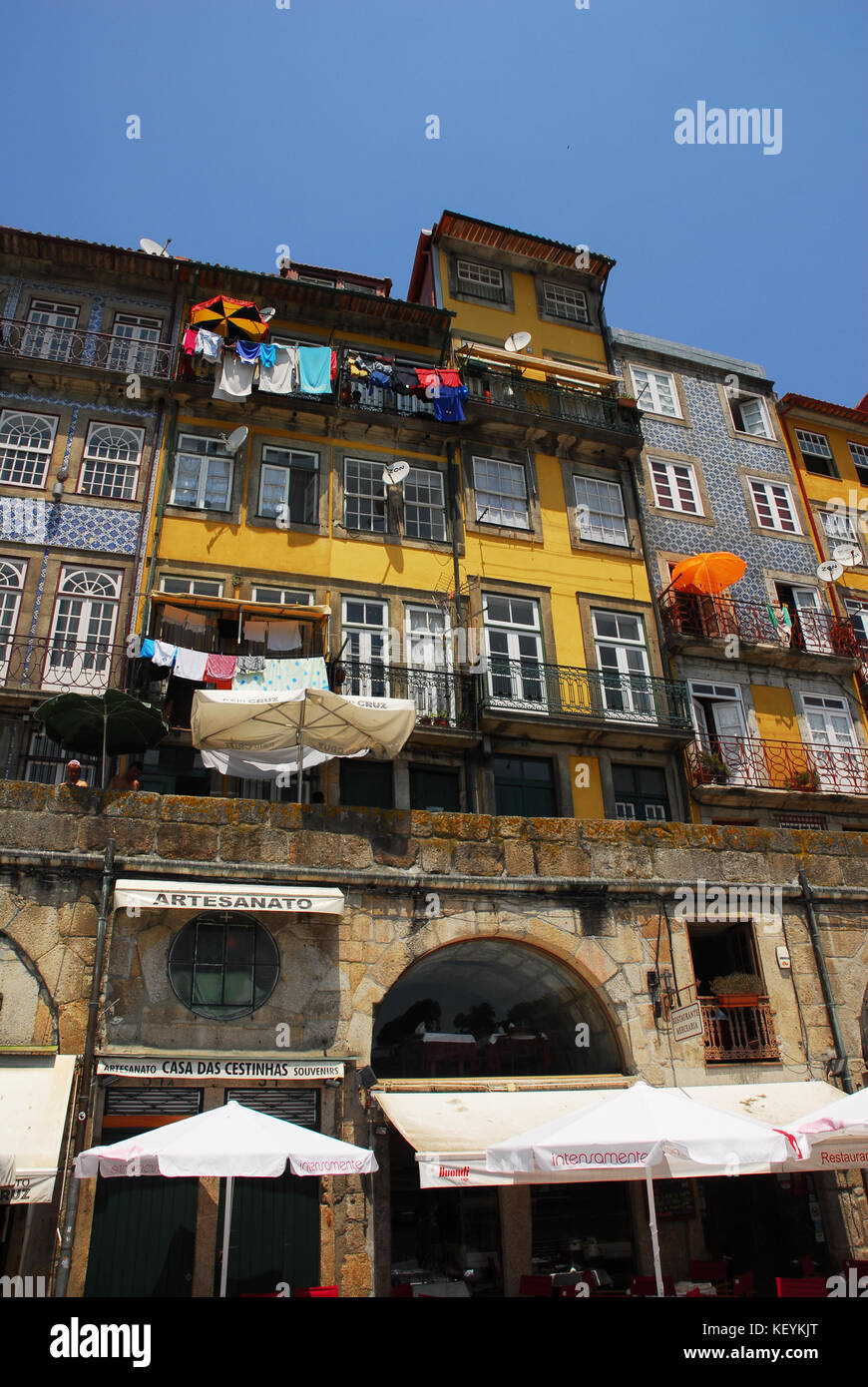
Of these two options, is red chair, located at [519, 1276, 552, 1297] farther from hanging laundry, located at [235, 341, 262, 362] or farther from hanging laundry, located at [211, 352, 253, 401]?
hanging laundry, located at [235, 341, 262, 362]

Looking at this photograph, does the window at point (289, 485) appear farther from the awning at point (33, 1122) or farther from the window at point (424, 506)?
the awning at point (33, 1122)

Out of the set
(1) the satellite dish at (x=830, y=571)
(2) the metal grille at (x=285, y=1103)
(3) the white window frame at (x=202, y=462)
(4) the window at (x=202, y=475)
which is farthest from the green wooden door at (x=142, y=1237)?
(1) the satellite dish at (x=830, y=571)

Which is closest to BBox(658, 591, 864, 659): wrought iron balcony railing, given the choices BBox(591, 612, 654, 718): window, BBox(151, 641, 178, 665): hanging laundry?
BBox(591, 612, 654, 718): window

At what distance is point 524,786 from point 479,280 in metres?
13.0

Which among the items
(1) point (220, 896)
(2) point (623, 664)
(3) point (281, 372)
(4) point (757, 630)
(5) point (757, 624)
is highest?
(3) point (281, 372)

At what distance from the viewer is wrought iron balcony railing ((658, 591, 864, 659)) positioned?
1942cm

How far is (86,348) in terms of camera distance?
1847cm

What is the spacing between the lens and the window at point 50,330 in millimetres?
18094

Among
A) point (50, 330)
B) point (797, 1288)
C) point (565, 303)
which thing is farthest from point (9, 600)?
point (565, 303)

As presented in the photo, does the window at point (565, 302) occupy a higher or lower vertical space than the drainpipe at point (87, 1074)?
higher

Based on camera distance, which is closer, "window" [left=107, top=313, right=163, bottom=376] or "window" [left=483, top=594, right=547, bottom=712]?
"window" [left=483, top=594, right=547, bottom=712]

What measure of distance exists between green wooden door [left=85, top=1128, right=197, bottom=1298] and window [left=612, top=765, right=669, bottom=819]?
10.0m

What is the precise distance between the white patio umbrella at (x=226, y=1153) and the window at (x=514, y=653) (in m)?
9.68

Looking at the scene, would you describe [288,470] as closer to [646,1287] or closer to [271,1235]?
[271,1235]
